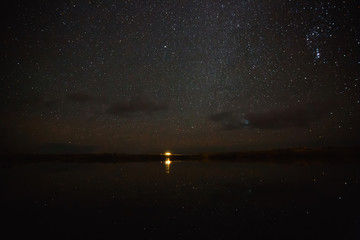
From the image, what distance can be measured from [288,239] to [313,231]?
984 mm

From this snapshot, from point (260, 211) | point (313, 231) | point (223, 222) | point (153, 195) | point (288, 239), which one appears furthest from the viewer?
point (153, 195)

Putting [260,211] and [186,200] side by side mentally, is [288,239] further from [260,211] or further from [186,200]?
[186,200]

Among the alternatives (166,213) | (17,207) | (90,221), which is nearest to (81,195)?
(17,207)

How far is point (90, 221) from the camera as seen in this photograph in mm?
7883

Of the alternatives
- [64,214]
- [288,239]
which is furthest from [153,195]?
[288,239]

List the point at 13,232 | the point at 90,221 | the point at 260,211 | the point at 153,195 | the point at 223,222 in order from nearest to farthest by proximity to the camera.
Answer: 1. the point at 13,232
2. the point at 223,222
3. the point at 90,221
4. the point at 260,211
5. the point at 153,195

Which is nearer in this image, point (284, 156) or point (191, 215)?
point (191, 215)

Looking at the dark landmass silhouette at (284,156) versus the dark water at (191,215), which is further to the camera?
the dark landmass silhouette at (284,156)

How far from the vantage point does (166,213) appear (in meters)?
8.61

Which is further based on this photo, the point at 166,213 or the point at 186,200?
the point at 186,200

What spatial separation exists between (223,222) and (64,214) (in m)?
5.76

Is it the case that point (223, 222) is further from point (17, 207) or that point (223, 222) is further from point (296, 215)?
point (17, 207)

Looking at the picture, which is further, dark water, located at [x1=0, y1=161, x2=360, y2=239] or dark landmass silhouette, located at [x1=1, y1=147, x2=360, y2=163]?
dark landmass silhouette, located at [x1=1, y1=147, x2=360, y2=163]

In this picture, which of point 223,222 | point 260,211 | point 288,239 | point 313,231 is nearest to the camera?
point 288,239
